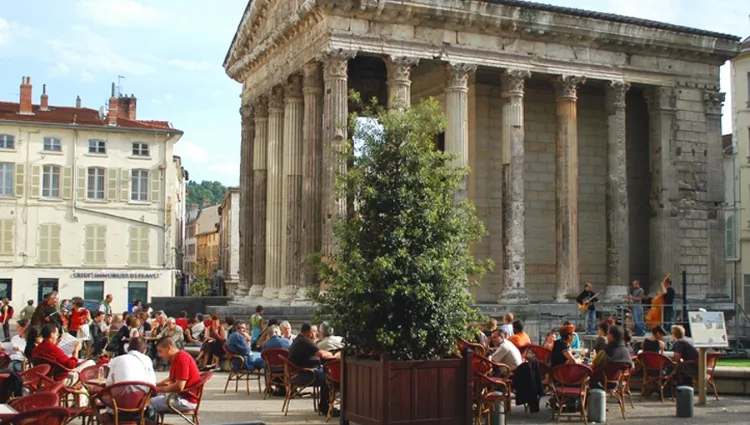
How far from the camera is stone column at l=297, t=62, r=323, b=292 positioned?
81.1ft

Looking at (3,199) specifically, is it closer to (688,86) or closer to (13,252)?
(13,252)

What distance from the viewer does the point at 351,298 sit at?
407 inches

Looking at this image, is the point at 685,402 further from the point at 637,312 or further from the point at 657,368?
the point at 637,312

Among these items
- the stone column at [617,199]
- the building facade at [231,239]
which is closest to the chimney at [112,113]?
the building facade at [231,239]

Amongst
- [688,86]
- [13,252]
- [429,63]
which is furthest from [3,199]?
[688,86]

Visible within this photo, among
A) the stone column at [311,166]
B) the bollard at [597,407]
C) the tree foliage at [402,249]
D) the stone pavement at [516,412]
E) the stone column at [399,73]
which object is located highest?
the stone column at [399,73]

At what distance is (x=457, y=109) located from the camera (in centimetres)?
2467

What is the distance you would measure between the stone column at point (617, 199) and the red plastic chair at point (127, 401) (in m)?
20.1

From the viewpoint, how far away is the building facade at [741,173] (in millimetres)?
40344

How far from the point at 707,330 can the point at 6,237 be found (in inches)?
1332

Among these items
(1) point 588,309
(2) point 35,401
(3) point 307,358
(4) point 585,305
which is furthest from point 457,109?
(2) point 35,401

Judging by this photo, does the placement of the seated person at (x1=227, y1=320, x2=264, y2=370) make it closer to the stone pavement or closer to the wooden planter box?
the stone pavement

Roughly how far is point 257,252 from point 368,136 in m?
19.0

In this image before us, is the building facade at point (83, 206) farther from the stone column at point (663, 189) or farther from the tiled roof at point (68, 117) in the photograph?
the stone column at point (663, 189)
